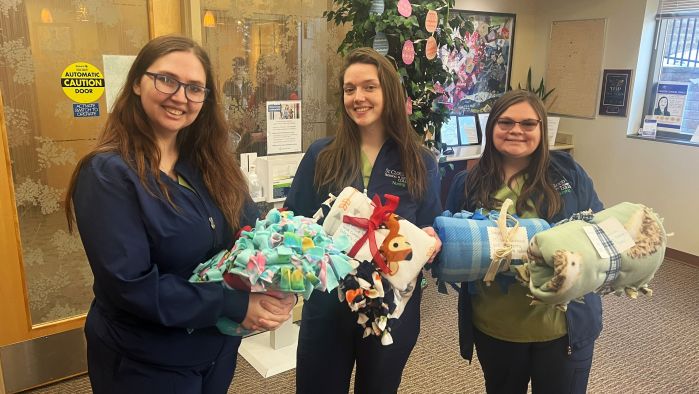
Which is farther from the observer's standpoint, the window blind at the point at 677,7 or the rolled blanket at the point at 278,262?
the window blind at the point at 677,7

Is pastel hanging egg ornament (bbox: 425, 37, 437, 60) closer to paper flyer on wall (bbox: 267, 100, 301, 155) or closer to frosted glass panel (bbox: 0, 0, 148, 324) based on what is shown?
paper flyer on wall (bbox: 267, 100, 301, 155)

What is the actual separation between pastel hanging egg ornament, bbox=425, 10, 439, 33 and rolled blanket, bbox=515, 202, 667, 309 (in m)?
1.87

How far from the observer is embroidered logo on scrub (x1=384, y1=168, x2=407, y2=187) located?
1.74m

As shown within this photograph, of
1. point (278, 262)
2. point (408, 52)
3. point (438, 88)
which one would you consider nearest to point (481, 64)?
point (438, 88)

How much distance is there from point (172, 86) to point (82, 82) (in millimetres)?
1360

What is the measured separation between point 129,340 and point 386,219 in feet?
2.35

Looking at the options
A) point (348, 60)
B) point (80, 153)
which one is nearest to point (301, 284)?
point (348, 60)

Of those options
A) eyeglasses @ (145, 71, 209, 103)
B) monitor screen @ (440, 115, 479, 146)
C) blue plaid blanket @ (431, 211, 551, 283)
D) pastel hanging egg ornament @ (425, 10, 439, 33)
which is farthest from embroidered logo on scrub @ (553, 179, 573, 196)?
monitor screen @ (440, 115, 479, 146)

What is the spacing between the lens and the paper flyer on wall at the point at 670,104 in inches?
175

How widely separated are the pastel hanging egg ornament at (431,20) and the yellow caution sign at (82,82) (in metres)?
1.74

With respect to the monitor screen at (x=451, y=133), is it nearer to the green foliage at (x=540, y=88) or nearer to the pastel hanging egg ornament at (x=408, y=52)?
the green foliage at (x=540, y=88)

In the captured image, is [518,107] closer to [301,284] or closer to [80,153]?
[301,284]

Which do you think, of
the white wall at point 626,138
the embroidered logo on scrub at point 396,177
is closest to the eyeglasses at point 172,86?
the embroidered logo on scrub at point 396,177

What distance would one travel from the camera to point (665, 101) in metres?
4.55
